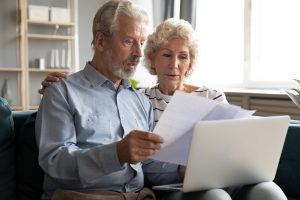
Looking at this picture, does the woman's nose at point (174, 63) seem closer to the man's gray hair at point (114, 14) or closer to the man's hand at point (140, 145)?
the man's gray hair at point (114, 14)

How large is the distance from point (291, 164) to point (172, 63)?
69 cm

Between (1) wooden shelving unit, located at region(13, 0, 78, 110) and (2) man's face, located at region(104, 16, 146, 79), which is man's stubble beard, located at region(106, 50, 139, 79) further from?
(1) wooden shelving unit, located at region(13, 0, 78, 110)

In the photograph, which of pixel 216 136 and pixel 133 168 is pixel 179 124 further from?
pixel 133 168

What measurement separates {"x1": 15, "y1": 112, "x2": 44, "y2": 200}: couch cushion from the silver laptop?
55 cm

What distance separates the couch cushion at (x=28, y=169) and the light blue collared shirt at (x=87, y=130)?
0.38ft

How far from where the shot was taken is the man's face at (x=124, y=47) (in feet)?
4.90

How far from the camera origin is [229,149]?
1.16m

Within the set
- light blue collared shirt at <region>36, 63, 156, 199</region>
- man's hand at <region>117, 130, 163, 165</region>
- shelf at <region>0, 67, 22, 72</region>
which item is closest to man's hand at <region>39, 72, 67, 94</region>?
light blue collared shirt at <region>36, 63, 156, 199</region>

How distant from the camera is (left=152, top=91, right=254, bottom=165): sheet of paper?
110cm

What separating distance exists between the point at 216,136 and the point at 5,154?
83 cm

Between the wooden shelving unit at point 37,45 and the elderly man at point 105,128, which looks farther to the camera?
the wooden shelving unit at point 37,45

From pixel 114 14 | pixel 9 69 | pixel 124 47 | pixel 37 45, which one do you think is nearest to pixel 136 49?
pixel 124 47

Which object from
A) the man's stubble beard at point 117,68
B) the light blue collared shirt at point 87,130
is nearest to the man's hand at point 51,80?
the light blue collared shirt at point 87,130

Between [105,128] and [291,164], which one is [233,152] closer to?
[105,128]
